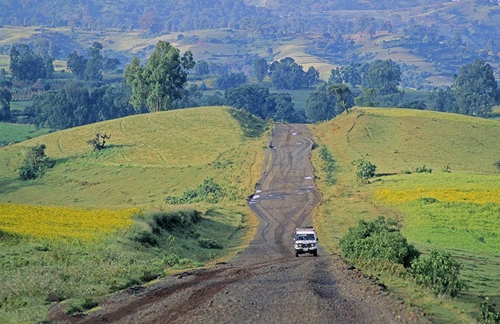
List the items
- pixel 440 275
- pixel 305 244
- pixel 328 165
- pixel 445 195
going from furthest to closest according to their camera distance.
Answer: pixel 328 165 < pixel 445 195 < pixel 305 244 < pixel 440 275

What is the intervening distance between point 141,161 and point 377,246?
271ft

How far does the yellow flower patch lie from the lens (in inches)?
2960

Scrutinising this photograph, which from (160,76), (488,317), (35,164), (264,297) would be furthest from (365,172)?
(160,76)

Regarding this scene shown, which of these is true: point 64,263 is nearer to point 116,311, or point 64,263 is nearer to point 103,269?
point 103,269

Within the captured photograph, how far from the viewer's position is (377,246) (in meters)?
43.2

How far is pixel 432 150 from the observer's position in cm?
12388

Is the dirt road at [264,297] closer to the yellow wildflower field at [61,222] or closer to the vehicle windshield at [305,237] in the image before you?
the vehicle windshield at [305,237]

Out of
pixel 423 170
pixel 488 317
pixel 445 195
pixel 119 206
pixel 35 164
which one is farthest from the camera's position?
pixel 35 164

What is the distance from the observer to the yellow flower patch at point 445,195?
75.2 m

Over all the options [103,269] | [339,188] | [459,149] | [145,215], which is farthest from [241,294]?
[459,149]

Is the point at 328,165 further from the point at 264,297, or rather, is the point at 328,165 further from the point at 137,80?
the point at 264,297

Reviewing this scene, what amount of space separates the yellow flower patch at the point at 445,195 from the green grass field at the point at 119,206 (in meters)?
14.9

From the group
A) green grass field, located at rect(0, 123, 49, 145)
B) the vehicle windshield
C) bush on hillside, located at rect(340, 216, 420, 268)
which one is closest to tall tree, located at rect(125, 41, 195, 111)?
green grass field, located at rect(0, 123, 49, 145)

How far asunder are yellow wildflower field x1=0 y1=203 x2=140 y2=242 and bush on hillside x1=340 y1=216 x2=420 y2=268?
15318 mm
